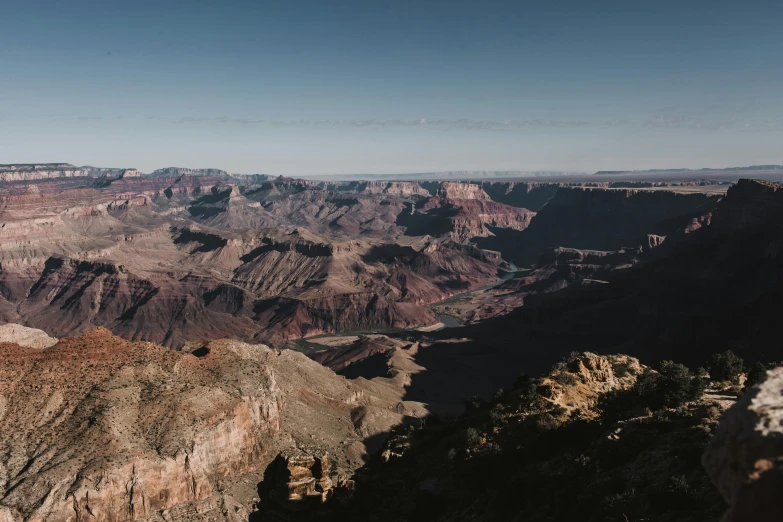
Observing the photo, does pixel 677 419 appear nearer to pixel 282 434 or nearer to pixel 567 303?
pixel 282 434

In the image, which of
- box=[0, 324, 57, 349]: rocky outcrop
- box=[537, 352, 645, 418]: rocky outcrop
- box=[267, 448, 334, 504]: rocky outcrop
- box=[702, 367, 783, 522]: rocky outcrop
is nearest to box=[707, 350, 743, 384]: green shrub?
box=[537, 352, 645, 418]: rocky outcrop

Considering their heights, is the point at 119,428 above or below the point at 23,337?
above

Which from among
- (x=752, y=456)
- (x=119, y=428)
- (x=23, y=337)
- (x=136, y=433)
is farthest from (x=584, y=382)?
(x=23, y=337)

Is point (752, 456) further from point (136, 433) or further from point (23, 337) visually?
point (23, 337)

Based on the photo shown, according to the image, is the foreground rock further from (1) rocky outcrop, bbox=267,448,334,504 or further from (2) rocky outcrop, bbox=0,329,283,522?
(1) rocky outcrop, bbox=267,448,334,504

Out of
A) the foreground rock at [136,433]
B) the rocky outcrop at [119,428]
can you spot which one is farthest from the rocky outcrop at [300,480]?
the rocky outcrop at [119,428]

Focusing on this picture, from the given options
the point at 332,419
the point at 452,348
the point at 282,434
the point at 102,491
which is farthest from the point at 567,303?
the point at 102,491

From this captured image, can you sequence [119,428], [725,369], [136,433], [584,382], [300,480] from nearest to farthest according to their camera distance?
[300,480]
[725,369]
[584,382]
[119,428]
[136,433]

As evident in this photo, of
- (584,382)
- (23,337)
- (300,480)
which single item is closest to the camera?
(300,480)

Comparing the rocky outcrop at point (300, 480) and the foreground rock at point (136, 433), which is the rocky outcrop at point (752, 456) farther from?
the foreground rock at point (136, 433)
